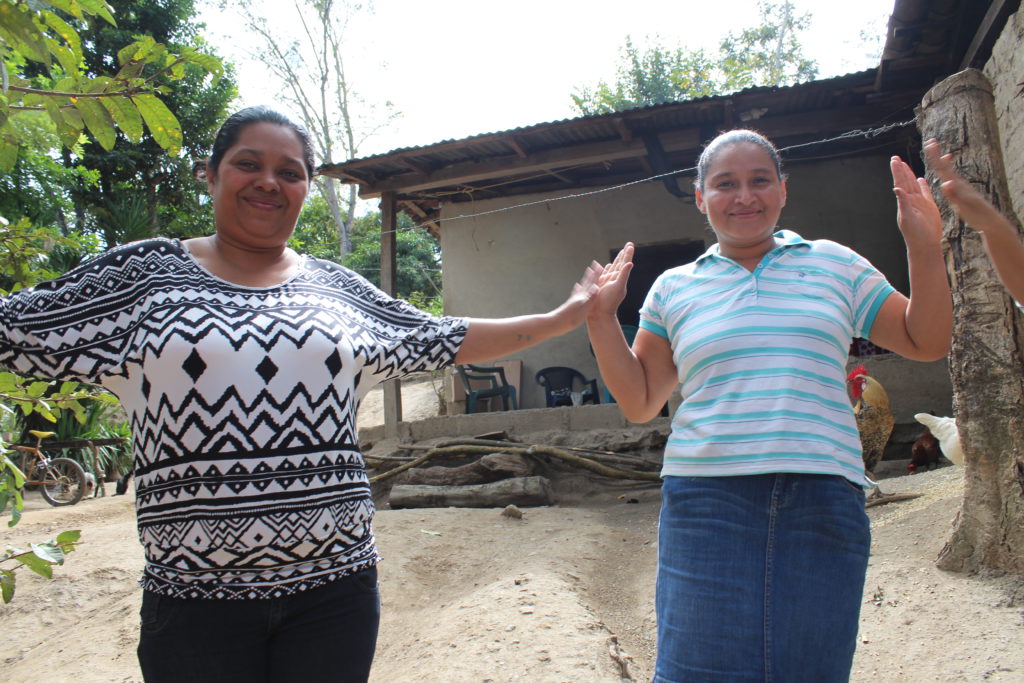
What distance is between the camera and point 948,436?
4336 millimetres

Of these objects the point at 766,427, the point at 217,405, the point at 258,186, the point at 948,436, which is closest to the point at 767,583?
the point at 766,427

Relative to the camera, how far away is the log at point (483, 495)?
21.2 ft

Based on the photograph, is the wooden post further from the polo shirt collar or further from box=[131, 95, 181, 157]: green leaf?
the polo shirt collar

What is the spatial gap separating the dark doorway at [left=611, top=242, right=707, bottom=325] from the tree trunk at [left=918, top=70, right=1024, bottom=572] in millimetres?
5917

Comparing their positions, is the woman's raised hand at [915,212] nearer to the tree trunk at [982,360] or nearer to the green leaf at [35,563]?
the tree trunk at [982,360]

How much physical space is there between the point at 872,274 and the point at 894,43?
5.25m

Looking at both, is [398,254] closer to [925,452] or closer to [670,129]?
[670,129]

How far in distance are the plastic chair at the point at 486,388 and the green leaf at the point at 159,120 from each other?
700cm

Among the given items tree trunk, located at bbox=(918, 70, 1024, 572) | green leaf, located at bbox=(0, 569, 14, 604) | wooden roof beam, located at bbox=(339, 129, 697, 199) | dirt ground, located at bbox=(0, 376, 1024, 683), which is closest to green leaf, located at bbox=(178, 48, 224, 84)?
green leaf, located at bbox=(0, 569, 14, 604)

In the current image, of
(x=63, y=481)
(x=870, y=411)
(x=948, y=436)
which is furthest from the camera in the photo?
(x=63, y=481)

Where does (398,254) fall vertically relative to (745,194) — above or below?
above

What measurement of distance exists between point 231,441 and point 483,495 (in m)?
5.32

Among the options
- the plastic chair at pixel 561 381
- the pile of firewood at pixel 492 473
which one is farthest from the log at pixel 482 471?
the plastic chair at pixel 561 381

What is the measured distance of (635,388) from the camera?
170 cm
